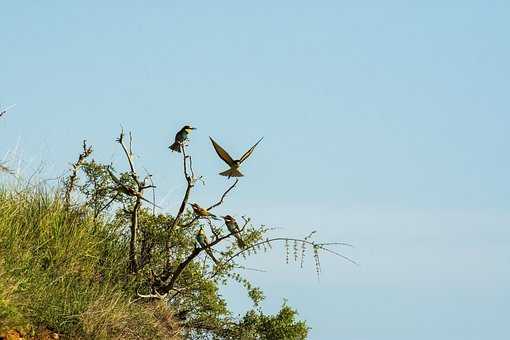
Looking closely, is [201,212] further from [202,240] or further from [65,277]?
[65,277]

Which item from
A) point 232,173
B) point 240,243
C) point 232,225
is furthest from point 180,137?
point 240,243

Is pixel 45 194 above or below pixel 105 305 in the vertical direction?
above

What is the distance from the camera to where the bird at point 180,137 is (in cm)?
1505

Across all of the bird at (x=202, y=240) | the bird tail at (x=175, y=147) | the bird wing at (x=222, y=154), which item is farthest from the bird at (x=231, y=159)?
the bird at (x=202, y=240)

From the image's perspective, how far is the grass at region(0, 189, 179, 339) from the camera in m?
12.7

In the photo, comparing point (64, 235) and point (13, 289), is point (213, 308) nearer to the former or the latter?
point (64, 235)

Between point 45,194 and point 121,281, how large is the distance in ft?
6.41

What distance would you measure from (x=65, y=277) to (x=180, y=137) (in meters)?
2.84

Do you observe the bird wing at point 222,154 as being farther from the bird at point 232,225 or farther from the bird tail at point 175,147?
the bird at point 232,225

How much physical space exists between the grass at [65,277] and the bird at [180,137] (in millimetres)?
1935

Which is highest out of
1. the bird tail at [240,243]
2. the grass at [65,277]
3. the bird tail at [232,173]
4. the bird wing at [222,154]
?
the bird wing at [222,154]

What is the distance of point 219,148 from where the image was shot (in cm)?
1459

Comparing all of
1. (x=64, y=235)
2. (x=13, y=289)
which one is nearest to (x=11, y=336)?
(x=13, y=289)

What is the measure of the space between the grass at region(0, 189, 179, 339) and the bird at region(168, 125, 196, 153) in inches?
76.2
